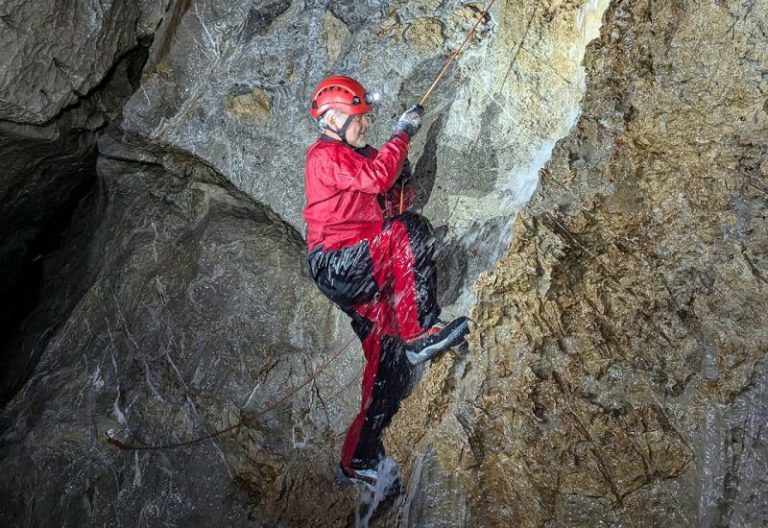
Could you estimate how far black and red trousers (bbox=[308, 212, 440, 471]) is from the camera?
399 cm

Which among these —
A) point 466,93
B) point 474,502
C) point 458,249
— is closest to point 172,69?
point 466,93

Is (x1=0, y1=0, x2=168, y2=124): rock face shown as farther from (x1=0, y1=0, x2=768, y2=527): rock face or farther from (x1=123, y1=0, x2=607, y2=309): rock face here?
(x1=123, y1=0, x2=607, y2=309): rock face

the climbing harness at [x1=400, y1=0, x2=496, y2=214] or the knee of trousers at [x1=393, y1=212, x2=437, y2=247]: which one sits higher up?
the climbing harness at [x1=400, y1=0, x2=496, y2=214]

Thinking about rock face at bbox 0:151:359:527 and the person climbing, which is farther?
rock face at bbox 0:151:359:527

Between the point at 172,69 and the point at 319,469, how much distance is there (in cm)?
323

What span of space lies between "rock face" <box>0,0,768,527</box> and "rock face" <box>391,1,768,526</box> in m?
0.01

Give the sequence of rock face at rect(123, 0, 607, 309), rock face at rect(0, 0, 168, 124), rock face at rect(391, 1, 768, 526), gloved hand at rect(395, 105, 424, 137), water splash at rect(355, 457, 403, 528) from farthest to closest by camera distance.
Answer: rock face at rect(0, 0, 168, 124) < water splash at rect(355, 457, 403, 528) < rock face at rect(123, 0, 607, 309) < gloved hand at rect(395, 105, 424, 137) < rock face at rect(391, 1, 768, 526)

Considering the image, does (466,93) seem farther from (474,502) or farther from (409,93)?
(474,502)

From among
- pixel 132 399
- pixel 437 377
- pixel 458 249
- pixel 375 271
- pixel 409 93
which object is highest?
pixel 409 93

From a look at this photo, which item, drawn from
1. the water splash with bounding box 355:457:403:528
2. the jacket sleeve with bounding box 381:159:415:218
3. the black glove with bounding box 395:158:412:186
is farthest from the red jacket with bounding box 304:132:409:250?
the water splash with bounding box 355:457:403:528

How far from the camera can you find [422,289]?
13.1 ft

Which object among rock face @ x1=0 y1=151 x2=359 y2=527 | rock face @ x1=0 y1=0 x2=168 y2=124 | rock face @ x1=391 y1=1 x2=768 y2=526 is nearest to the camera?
rock face @ x1=391 y1=1 x2=768 y2=526

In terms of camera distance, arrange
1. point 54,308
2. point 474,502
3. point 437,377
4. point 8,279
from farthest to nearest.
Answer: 1. point 8,279
2. point 54,308
3. point 437,377
4. point 474,502

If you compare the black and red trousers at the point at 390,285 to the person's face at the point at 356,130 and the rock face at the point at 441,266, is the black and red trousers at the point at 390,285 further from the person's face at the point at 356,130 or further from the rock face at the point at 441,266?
the person's face at the point at 356,130
